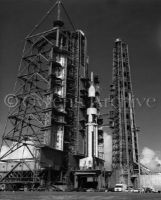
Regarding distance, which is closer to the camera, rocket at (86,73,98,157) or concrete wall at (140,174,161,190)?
rocket at (86,73,98,157)

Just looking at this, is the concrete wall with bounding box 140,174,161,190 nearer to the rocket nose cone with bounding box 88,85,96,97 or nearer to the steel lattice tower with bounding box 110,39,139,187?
the steel lattice tower with bounding box 110,39,139,187

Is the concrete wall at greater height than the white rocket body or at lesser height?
lesser

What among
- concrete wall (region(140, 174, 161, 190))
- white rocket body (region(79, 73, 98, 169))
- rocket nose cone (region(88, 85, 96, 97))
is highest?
rocket nose cone (region(88, 85, 96, 97))

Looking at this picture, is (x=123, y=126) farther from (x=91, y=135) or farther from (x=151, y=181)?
(x=151, y=181)

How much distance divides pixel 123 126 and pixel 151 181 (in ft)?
103

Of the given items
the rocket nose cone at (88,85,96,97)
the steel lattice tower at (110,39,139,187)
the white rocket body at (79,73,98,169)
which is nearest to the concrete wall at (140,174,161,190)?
the steel lattice tower at (110,39,139,187)

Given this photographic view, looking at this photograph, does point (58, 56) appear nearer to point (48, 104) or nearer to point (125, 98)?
point (48, 104)

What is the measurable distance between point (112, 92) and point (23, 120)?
5700 cm

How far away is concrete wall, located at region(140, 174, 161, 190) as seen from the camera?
142 metres

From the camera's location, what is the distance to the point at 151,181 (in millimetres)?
144500

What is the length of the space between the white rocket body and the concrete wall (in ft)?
89.9

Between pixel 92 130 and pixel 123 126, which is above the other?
pixel 123 126

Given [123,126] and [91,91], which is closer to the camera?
[91,91]

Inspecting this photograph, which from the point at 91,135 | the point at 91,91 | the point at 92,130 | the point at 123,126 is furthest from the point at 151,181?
the point at 91,91
